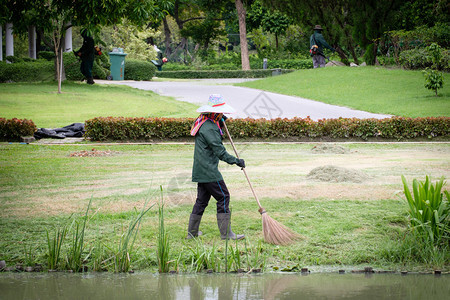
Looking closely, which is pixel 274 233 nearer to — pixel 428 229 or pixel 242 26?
pixel 428 229

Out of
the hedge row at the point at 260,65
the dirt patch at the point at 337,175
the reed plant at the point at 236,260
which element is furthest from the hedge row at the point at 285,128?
the hedge row at the point at 260,65

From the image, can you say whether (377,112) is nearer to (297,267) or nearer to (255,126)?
(255,126)

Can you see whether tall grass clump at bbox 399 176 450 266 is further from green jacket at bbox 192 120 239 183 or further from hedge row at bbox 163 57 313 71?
hedge row at bbox 163 57 313 71

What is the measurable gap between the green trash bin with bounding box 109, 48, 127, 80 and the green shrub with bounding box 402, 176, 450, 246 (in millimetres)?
24890

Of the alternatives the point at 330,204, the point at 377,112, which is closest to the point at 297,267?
the point at 330,204

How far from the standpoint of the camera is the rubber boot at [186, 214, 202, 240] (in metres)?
5.63

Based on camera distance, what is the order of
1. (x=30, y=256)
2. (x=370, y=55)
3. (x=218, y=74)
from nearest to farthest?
(x=30, y=256) → (x=370, y=55) → (x=218, y=74)

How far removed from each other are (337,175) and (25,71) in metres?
21.0

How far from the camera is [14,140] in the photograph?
44.0 feet

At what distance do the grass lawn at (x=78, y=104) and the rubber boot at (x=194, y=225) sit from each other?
1079 cm

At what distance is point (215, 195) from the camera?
→ 5465 mm

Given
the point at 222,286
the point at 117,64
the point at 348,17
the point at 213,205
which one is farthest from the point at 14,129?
the point at 348,17

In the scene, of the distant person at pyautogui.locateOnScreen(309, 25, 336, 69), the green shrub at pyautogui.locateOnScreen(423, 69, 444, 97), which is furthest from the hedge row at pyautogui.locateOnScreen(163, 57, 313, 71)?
the green shrub at pyautogui.locateOnScreen(423, 69, 444, 97)

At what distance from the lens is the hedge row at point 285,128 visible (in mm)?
13344
